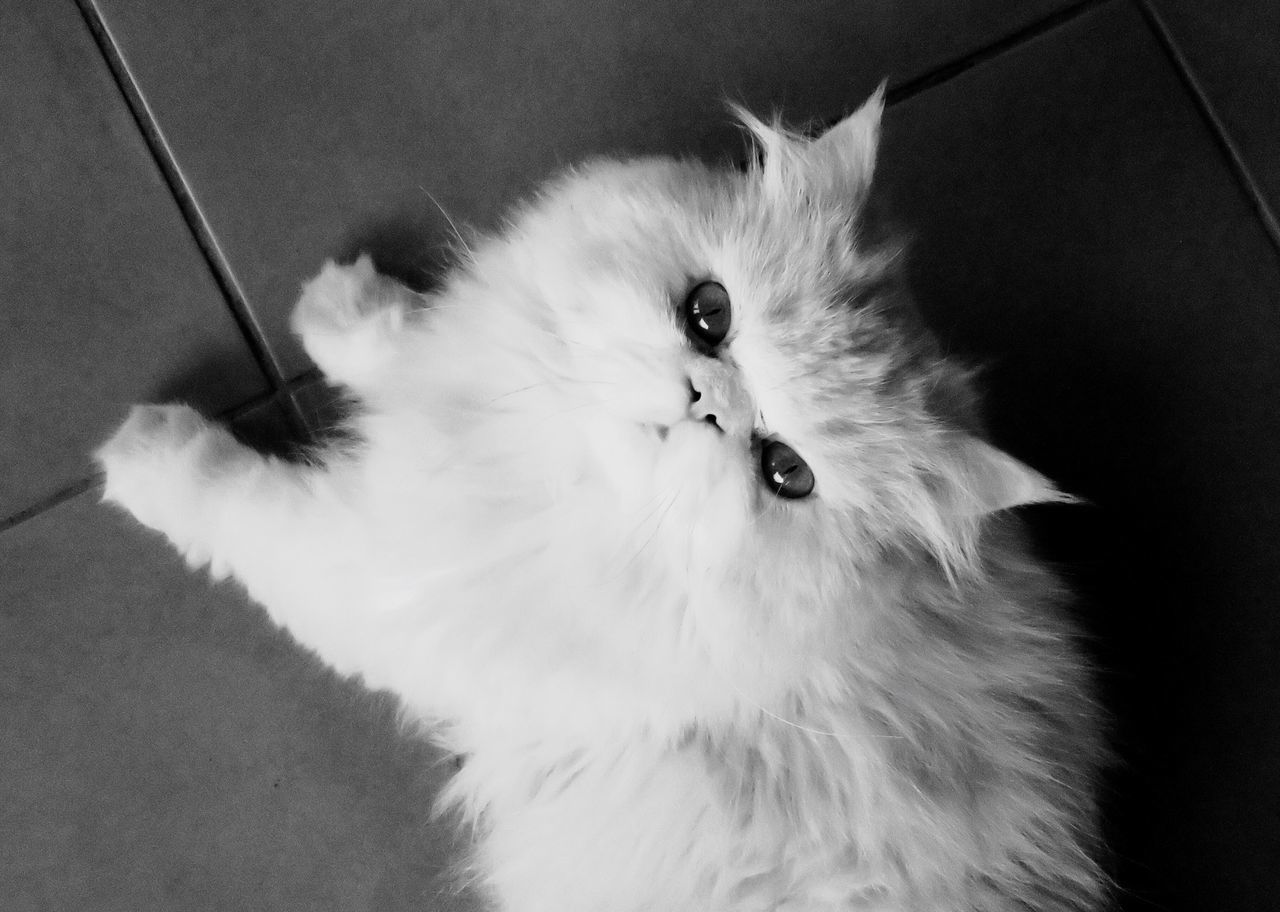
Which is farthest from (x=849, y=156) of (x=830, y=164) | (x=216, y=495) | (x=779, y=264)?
(x=216, y=495)

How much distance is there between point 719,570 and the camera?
27.6 inches

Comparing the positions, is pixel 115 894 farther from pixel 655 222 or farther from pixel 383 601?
pixel 655 222

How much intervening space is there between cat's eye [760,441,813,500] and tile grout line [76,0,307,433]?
73 cm

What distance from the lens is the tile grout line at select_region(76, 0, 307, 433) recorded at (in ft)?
3.85

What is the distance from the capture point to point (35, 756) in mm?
1130

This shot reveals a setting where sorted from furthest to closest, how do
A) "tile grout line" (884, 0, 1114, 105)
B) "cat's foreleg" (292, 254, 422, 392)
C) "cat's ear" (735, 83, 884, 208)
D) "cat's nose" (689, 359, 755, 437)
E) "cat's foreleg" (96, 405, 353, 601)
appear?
"tile grout line" (884, 0, 1114, 105), "cat's foreleg" (292, 254, 422, 392), "cat's foreleg" (96, 405, 353, 601), "cat's ear" (735, 83, 884, 208), "cat's nose" (689, 359, 755, 437)

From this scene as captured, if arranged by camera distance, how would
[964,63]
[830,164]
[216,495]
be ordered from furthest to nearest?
[964,63] → [216,495] → [830,164]

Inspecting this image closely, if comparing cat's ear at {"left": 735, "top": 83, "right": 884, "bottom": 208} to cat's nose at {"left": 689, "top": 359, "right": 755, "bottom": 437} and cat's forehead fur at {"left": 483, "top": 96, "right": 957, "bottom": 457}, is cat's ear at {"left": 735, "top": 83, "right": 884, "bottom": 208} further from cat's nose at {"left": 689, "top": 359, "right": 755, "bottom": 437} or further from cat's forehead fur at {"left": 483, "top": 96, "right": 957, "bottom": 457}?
cat's nose at {"left": 689, "top": 359, "right": 755, "bottom": 437}

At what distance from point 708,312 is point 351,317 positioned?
55cm

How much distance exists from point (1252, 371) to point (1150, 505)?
0.25 m

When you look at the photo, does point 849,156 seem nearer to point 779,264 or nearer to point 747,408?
point 779,264

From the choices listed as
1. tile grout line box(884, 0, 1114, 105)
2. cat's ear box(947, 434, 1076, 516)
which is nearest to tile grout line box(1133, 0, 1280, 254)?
tile grout line box(884, 0, 1114, 105)

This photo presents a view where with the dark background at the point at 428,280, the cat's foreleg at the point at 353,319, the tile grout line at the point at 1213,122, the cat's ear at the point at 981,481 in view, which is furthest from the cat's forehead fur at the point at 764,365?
the tile grout line at the point at 1213,122

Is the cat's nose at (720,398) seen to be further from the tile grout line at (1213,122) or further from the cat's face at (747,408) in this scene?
the tile grout line at (1213,122)
